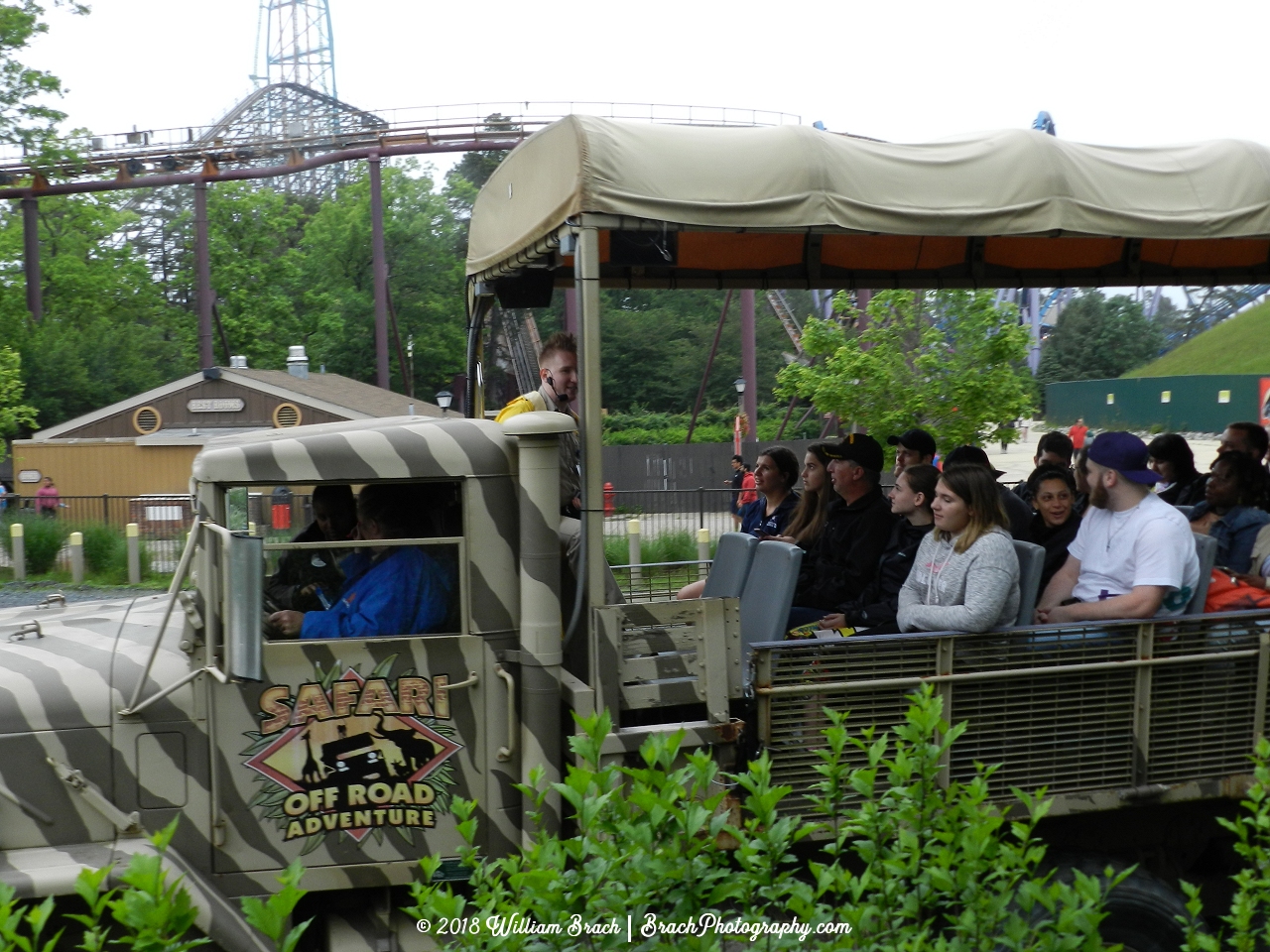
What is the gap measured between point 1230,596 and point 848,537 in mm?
1701

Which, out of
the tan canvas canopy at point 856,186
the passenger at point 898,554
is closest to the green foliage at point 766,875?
the tan canvas canopy at point 856,186

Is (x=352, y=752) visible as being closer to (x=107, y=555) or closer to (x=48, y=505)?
(x=107, y=555)

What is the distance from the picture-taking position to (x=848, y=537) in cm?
571

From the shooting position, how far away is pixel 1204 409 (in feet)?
144

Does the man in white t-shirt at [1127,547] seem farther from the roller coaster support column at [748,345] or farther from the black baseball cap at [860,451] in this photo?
the roller coaster support column at [748,345]

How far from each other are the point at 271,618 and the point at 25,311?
141 feet

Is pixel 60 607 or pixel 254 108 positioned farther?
pixel 254 108

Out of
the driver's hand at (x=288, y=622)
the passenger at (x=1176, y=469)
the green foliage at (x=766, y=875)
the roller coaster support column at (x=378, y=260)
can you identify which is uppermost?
the roller coaster support column at (x=378, y=260)

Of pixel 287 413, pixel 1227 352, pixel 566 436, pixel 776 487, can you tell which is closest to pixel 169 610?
pixel 566 436

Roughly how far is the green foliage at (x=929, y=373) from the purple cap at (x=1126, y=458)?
1316cm

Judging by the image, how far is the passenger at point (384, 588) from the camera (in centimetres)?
410

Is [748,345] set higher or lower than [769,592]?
higher

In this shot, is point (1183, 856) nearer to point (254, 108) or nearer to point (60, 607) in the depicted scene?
point (60, 607)

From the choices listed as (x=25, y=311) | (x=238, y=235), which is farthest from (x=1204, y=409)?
(x=25, y=311)
